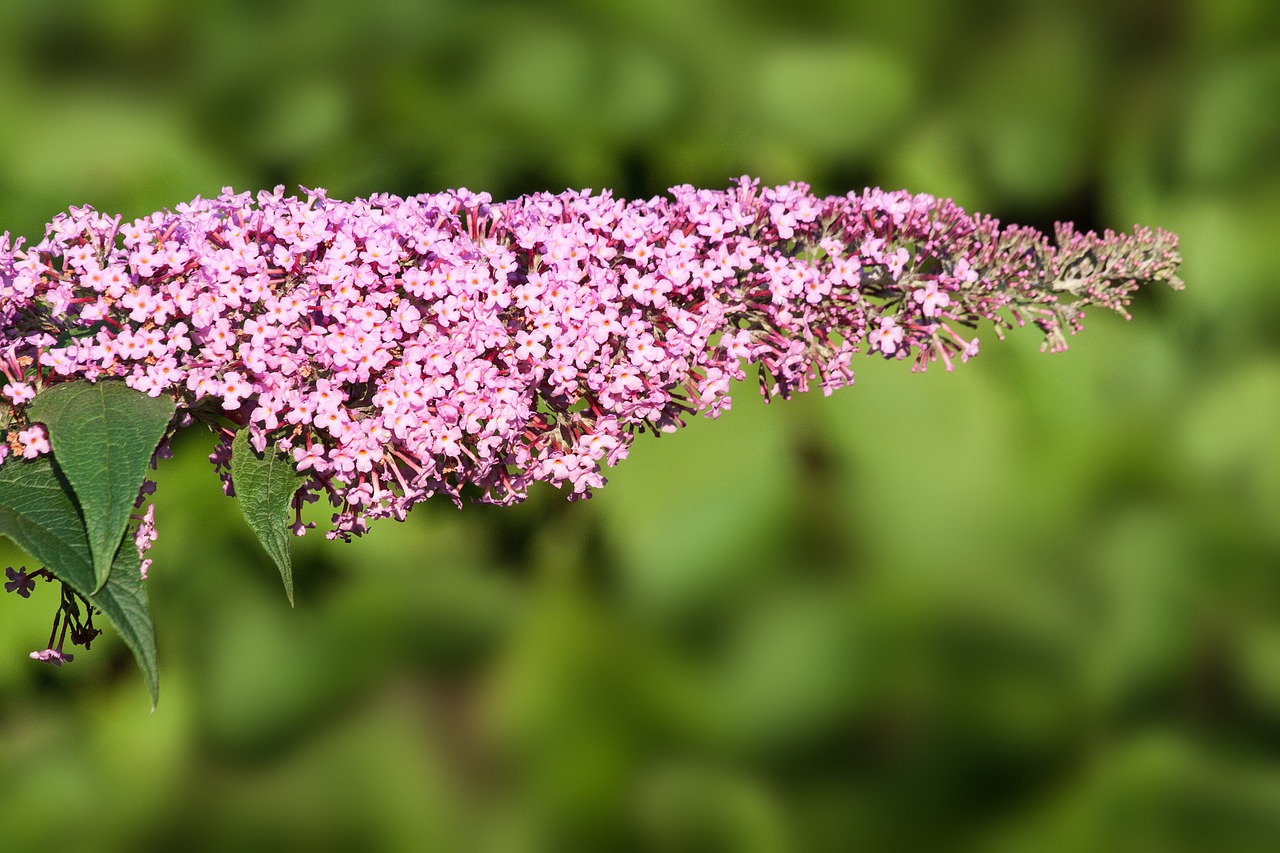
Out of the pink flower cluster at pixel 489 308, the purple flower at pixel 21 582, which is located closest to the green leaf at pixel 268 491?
the pink flower cluster at pixel 489 308

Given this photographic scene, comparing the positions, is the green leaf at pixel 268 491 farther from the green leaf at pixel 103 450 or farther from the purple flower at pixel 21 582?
the purple flower at pixel 21 582

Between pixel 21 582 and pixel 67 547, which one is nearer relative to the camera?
pixel 67 547

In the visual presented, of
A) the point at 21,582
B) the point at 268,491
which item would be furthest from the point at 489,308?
the point at 21,582

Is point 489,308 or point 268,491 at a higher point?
point 489,308

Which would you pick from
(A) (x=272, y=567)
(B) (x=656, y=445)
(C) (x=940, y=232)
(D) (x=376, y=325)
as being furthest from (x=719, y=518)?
(D) (x=376, y=325)

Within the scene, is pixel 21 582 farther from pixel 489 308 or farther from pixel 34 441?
pixel 489 308

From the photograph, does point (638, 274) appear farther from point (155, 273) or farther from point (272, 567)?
point (272, 567)
